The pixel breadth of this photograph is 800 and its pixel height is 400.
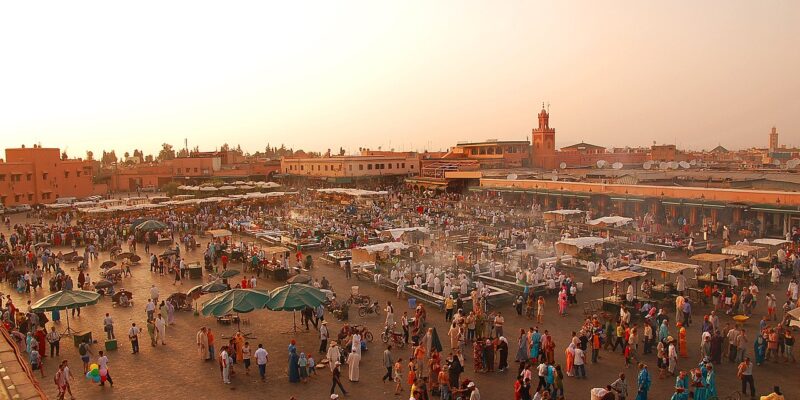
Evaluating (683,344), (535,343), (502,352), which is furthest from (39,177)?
(683,344)

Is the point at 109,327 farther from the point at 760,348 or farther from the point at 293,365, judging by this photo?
the point at 760,348

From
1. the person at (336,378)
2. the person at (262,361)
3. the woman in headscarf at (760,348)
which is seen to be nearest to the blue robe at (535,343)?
the person at (336,378)

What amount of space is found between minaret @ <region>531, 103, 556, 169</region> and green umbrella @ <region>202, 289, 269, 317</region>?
179 feet

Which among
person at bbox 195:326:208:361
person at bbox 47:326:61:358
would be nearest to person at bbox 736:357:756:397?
person at bbox 195:326:208:361

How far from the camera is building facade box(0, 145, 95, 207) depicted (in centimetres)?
5402

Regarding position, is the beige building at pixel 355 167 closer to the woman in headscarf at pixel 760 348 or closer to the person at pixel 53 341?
the person at pixel 53 341

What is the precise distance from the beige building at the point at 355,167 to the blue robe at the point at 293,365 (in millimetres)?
51809

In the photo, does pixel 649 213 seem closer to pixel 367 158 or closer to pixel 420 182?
pixel 420 182

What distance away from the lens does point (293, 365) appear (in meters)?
12.0

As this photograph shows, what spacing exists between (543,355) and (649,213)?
24.6 m

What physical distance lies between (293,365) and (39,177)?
5758 cm

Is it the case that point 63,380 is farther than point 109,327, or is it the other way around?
point 109,327

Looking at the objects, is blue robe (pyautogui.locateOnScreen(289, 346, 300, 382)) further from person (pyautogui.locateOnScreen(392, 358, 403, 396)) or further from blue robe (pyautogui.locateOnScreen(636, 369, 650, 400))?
blue robe (pyautogui.locateOnScreen(636, 369, 650, 400))

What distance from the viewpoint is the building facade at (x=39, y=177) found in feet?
177
